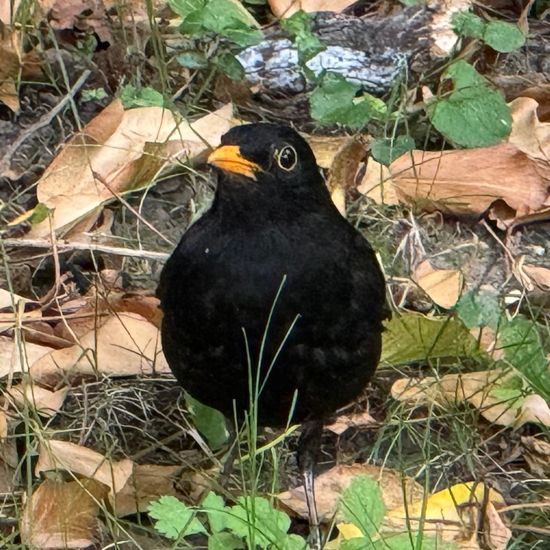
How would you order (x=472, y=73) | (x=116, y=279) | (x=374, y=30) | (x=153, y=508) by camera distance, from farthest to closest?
(x=374, y=30), (x=472, y=73), (x=116, y=279), (x=153, y=508)

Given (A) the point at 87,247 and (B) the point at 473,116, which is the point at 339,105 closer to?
(B) the point at 473,116

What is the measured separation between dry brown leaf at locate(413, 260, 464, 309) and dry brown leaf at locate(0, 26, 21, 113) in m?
1.67

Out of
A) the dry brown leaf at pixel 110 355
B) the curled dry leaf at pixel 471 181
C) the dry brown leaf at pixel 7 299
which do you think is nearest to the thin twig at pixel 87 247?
the dry brown leaf at pixel 7 299

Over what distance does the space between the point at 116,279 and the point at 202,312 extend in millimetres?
1153

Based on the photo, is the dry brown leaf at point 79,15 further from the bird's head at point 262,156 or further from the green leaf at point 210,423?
the bird's head at point 262,156

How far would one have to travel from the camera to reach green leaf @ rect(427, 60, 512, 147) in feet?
16.6

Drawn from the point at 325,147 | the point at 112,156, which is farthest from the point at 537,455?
the point at 112,156

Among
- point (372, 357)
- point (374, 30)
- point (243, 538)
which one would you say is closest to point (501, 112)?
point (374, 30)

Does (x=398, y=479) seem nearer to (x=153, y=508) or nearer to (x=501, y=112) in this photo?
(x=153, y=508)

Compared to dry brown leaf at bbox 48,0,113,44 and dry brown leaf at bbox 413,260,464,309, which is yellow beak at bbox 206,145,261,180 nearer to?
dry brown leaf at bbox 413,260,464,309

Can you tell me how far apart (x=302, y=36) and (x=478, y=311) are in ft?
4.73

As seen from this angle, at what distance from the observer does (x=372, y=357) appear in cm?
411

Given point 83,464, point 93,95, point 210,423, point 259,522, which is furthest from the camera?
point 93,95

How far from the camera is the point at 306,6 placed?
19.1 feet
